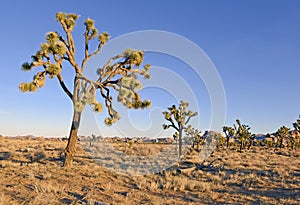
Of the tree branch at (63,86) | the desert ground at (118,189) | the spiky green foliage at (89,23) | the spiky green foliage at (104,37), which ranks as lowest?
the desert ground at (118,189)

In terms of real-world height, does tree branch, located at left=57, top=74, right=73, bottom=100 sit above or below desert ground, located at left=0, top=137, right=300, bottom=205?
above

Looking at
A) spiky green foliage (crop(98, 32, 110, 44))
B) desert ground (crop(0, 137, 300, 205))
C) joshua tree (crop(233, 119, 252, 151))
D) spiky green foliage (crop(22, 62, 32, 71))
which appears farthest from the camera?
joshua tree (crop(233, 119, 252, 151))

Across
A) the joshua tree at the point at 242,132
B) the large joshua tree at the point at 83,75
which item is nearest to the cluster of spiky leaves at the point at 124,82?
the large joshua tree at the point at 83,75

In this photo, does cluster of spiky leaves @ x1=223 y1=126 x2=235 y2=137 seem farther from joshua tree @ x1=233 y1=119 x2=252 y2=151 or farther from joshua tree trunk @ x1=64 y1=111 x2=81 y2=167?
joshua tree trunk @ x1=64 y1=111 x2=81 y2=167

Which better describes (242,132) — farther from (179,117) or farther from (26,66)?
(26,66)

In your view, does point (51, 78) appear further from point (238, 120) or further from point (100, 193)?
point (238, 120)

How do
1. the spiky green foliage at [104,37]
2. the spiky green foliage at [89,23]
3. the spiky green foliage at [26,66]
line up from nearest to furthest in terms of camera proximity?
the spiky green foliage at [26,66] → the spiky green foliage at [89,23] → the spiky green foliage at [104,37]

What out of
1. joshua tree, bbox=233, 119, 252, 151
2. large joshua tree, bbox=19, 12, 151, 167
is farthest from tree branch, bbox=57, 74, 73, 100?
joshua tree, bbox=233, 119, 252, 151

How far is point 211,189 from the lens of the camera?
9.59m

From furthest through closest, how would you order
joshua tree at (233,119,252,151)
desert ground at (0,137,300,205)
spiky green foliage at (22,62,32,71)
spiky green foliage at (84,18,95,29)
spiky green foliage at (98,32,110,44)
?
joshua tree at (233,119,252,151) → spiky green foliage at (98,32,110,44) → spiky green foliage at (84,18,95,29) → spiky green foliage at (22,62,32,71) → desert ground at (0,137,300,205)

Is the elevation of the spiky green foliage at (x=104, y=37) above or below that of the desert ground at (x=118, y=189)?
above

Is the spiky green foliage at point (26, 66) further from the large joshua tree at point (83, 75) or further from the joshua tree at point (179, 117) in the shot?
the joshua tree at point (179, 117)

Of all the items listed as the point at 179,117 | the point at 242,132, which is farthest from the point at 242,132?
the point at 179,117

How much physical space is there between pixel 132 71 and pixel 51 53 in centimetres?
395
